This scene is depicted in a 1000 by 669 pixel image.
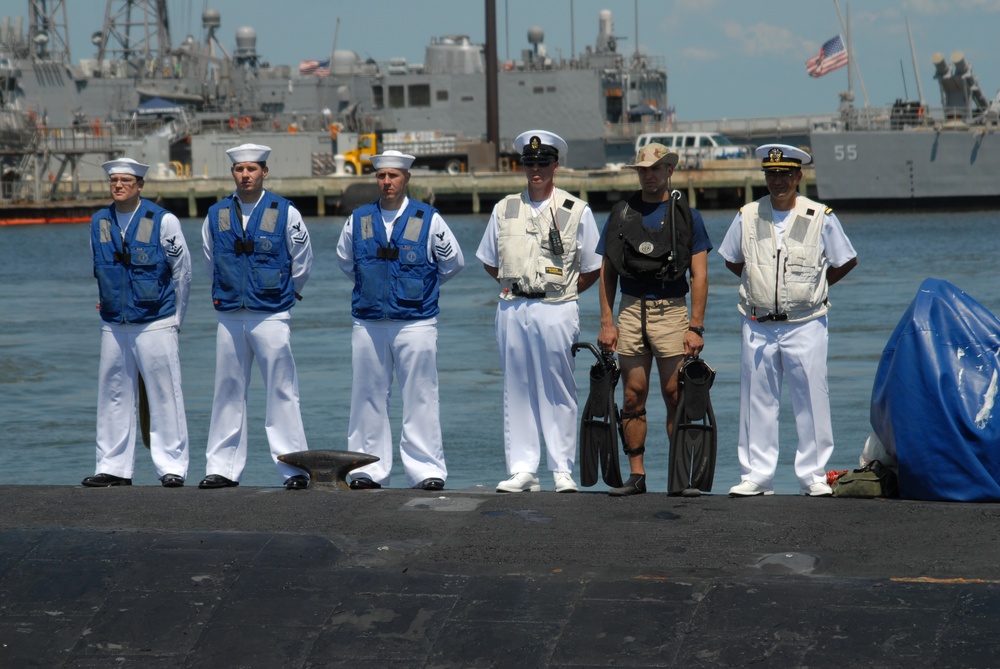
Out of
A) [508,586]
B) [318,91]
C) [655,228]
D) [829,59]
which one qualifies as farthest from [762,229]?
[318,91]

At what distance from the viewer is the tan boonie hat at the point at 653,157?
7.15 m

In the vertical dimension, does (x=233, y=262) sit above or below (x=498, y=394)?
above

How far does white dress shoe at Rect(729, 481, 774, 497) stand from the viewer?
7129 millimetres

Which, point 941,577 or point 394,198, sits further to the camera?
point 394,198

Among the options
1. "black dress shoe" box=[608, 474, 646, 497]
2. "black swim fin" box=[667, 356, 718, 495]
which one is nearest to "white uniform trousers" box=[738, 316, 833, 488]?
"black swim fin" box=[667, 356, 718, 495]

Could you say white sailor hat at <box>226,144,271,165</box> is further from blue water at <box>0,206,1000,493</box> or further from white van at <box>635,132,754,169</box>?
white van at <box>635,132,754,169</box>

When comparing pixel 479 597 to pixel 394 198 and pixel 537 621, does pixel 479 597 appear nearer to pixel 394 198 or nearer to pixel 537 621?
pixel 537 621

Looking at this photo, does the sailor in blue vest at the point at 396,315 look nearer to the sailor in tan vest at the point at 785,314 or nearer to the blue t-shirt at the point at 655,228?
the blue t-shirt at the point at 655,228

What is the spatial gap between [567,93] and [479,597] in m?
79.4

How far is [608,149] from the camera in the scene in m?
83.2

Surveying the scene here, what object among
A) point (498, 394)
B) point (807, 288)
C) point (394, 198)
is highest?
point (394, 198)

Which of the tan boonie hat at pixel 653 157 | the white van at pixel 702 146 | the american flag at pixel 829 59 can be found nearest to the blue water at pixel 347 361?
the tan boonie hat at pixel 653 157

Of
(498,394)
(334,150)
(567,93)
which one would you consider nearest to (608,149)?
(567,93)

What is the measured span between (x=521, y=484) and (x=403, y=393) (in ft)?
3.36
